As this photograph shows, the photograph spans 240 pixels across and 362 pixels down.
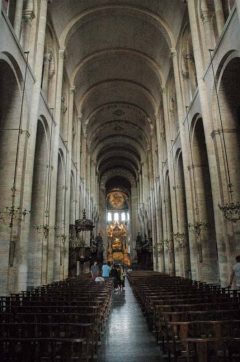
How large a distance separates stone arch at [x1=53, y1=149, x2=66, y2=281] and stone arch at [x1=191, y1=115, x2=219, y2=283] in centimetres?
737

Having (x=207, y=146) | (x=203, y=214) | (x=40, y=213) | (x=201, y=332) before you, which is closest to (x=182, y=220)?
(x=203, y=214)

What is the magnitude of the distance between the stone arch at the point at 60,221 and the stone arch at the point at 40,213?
199cm

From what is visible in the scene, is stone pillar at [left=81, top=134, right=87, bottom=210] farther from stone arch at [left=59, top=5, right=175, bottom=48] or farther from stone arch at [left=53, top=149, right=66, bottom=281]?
stone arch at [left=59, top=5, right=175, bottom=48]

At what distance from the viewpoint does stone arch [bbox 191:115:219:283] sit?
535 inches

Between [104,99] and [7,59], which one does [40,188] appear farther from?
[104,99]

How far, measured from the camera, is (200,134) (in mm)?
15391

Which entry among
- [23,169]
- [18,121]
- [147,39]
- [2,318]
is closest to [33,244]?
[23,169]

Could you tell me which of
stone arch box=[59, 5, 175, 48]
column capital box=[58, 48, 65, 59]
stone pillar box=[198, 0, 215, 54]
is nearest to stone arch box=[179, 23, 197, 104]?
stone arch box=[59, 5, 175, 48]

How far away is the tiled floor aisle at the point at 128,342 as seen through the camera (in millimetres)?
4699

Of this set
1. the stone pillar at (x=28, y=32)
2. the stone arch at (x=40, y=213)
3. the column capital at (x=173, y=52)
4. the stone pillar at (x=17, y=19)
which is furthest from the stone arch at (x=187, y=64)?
the stone pillar at (x=17, y=19)

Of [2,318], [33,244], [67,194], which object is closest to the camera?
[2,318]

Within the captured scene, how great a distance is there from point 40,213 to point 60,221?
373 centimetres

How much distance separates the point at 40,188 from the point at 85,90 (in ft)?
48.7

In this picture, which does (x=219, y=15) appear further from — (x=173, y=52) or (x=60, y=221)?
(x=60, y=221)
